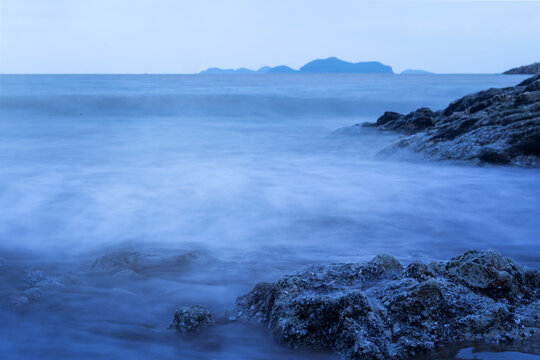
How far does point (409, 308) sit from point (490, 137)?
5.09 m

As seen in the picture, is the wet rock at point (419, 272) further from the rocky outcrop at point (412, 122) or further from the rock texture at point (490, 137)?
the rocky outcrop at point (412, 122)

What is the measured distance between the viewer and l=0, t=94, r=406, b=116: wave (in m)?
21.7

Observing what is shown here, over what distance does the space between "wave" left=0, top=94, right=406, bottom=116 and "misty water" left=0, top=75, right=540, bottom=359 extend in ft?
41.8

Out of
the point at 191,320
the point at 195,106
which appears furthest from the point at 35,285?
the point at 195,106

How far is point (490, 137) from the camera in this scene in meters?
6.29

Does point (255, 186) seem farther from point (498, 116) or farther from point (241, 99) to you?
point (241, 99)

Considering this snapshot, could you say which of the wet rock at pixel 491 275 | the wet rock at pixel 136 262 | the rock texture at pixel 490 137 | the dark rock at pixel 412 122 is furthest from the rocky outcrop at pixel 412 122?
the wet rock at pixel 491 275

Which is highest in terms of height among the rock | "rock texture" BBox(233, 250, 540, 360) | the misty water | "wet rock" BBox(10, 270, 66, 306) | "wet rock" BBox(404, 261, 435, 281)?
"wet rock" BBox(404, 261, 435, 281)

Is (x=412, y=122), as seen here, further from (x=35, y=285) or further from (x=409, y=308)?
(x=35, y=285)

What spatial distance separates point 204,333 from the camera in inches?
89.2

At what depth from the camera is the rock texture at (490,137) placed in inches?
232

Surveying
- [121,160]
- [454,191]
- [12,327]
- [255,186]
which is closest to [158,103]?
[121,160]

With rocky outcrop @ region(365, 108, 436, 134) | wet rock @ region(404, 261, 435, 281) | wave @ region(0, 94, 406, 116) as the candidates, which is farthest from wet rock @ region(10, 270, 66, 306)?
wave @ region(0, 94, 406, 116)

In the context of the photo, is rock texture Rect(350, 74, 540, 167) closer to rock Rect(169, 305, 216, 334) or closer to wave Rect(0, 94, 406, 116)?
rock Rect(169, 305, 216, 334)
